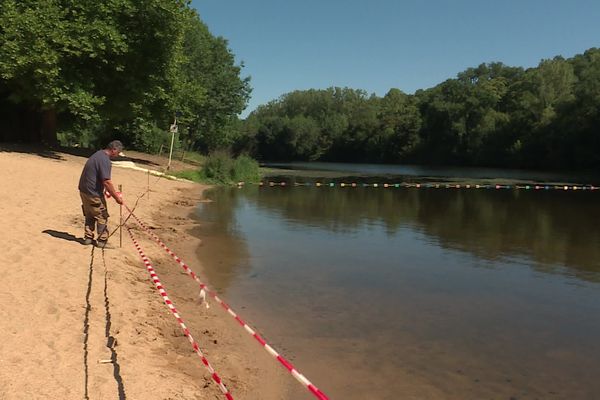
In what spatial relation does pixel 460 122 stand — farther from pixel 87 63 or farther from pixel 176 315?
pixel 176 315

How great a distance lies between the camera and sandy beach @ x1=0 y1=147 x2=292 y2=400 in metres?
4.84

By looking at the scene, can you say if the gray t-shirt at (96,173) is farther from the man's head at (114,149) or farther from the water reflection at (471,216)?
the water reflection at (471,216)

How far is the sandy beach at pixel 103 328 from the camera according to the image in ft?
15.9

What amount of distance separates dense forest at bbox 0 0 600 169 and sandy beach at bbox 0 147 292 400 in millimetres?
14420

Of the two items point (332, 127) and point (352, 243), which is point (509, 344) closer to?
point (352, 243)

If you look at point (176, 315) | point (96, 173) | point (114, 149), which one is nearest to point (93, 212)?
point (96, 173)

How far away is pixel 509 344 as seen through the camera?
7.39 metres

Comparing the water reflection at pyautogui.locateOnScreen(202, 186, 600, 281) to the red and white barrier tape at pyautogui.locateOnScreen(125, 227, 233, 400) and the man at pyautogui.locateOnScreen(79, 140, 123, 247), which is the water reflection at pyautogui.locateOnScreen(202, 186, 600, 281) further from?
the man at pyautogui.locateOnScreen(79, 140, 123, 247)

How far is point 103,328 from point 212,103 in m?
44.1

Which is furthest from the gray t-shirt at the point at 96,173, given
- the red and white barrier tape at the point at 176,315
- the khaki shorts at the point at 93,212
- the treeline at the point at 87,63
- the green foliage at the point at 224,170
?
the green foliage at the point at 224,170


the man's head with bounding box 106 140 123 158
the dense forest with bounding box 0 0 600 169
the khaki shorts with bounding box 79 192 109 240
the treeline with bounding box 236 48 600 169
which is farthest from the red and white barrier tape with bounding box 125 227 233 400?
the treeline with bounding box 236 48 600 169

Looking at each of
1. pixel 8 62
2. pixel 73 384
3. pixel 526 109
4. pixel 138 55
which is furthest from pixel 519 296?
pixel 526 109

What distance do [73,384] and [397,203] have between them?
2218 cm

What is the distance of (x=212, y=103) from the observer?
159ft
